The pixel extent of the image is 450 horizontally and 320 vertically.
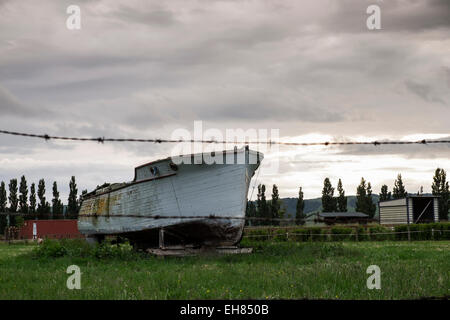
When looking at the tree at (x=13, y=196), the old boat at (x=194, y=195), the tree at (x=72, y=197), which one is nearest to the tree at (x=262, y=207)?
the tree at (x=72, y=197)

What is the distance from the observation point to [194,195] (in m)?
17.9

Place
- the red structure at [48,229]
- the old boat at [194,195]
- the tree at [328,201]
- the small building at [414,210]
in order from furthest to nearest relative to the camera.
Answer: the tree at [328,201]
the red structure at [48,229]
the small building at [414,210]
the old boat at [194,195]

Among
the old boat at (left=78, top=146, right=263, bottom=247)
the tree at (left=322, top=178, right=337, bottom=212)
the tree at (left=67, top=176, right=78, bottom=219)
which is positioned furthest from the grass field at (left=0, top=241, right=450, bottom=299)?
the tree at (left=322, top=178, right=337, bottom=212)

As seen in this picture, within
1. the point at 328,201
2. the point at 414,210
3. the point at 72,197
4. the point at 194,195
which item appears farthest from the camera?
the point at 328,201

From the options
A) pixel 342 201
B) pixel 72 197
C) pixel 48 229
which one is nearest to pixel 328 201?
pixel 342 201

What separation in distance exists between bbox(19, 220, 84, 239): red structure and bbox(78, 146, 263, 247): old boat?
135 feet

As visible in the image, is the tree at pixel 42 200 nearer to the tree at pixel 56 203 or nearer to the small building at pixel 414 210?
the tree at pixel 56 203

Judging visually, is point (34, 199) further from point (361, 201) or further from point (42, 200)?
point (361, 201)

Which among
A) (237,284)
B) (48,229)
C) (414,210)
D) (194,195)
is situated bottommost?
(48,229)

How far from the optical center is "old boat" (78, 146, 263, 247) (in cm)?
1780

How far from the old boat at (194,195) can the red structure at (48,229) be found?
4105 cm

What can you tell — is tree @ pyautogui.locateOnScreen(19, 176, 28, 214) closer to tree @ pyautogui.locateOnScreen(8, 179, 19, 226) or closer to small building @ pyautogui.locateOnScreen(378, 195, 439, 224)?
tree @ pyautogui.locateOnScreen(8, 179, 19, 226)

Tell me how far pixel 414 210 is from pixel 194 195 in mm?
41225

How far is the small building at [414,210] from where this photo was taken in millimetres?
51438
